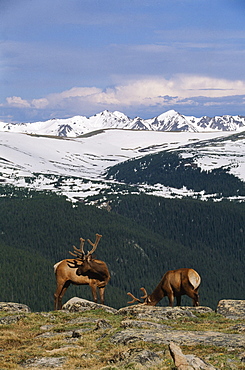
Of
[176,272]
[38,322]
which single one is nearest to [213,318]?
[176,272]

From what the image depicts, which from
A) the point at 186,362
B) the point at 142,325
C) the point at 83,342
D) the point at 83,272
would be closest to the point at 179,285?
the point at 83,272

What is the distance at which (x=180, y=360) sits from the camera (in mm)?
19500

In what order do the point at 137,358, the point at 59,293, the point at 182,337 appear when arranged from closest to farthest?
the point at 137,358 < the point at 182,337 < the point at 59,293

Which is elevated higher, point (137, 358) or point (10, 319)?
point (137, 358)

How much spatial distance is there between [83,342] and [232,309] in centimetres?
1672

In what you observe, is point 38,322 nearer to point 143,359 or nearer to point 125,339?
point 125,339

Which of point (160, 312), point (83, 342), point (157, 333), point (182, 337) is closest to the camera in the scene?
point (182, 337)

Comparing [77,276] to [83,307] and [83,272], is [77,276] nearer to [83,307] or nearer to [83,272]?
[83,272]

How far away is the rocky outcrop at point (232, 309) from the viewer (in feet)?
129

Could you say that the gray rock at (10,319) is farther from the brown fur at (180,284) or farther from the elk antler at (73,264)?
the brown fur at (180,284)

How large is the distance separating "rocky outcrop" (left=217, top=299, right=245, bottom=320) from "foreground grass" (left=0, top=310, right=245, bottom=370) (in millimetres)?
1654

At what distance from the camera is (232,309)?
4069 centimetres

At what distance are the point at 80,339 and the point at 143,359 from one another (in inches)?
319

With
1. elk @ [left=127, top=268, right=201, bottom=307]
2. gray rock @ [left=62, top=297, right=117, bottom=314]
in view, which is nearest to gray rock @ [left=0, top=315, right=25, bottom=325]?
gray rock @ [left=62, top=297, right=117, bottom=314]
